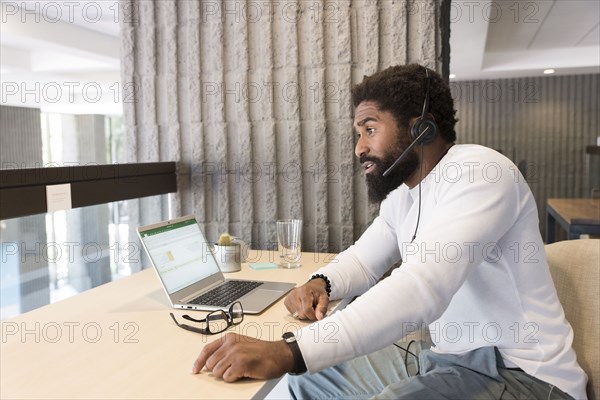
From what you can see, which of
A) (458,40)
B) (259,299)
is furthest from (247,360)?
(458,40)

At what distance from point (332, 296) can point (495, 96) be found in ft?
18.4

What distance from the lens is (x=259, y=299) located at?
4.65ft

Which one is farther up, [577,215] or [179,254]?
[179,254]

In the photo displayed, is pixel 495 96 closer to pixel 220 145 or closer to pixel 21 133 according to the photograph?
pixel 220 145

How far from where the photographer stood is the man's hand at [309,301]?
1.26 meters

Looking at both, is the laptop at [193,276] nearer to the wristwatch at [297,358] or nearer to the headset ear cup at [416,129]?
the wristwatch at [297,358]

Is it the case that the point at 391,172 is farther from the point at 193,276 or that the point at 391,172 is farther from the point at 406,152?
the point at 193,276

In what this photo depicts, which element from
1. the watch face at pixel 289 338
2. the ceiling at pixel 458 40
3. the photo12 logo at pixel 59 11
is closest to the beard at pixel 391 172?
the watch face at pixel 289 338

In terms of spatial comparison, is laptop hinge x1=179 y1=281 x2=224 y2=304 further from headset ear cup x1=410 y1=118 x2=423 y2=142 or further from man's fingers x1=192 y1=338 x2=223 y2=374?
headset ear cup x1=410 y1=118 x2=423 y2=142

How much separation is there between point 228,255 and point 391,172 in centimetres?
70

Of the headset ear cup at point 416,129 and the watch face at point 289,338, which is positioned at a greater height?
the headset ear cup at point 416,129

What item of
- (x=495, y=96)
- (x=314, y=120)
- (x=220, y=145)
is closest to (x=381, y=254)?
(x=314, y=120)

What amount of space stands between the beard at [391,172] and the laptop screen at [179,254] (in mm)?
562

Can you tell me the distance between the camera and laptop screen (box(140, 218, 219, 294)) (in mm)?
1403
